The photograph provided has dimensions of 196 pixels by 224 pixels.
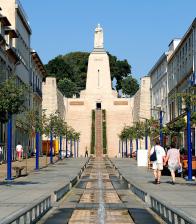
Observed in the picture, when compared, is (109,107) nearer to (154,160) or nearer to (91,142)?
(91,142)

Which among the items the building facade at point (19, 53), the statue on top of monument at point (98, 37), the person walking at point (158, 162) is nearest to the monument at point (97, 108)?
the statue on top of monument at point (98, 37)

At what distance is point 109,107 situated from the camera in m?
127

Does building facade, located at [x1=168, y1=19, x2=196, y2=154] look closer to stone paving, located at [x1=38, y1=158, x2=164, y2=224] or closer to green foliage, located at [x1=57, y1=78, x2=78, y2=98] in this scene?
stone paving, located at [x1=38, y1=158, x2=164, y2=224]

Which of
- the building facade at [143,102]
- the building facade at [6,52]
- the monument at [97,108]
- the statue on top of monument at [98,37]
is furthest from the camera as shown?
the statue on top of monument at [98,37]

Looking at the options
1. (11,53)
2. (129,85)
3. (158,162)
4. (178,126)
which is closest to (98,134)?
(129,85)

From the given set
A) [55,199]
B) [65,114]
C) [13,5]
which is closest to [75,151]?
[65,114]

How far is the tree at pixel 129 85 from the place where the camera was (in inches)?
5781

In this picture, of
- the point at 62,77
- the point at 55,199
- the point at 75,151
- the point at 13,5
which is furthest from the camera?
the point at 62,77

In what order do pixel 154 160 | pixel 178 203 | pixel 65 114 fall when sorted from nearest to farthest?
pixel 178 203, pixel 154 160, pixel 65 114

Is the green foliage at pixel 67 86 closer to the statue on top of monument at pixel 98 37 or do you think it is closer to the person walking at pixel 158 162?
the statue on top of monument at pixel 98 37

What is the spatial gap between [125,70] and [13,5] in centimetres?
9610

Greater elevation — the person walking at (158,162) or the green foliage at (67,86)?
the green foliage at (67,86)

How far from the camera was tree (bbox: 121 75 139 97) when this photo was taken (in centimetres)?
14682

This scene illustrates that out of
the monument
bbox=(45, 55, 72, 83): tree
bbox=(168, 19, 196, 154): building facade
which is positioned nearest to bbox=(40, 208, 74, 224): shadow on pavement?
bbox=(168, 19, 196, 154): building facade
